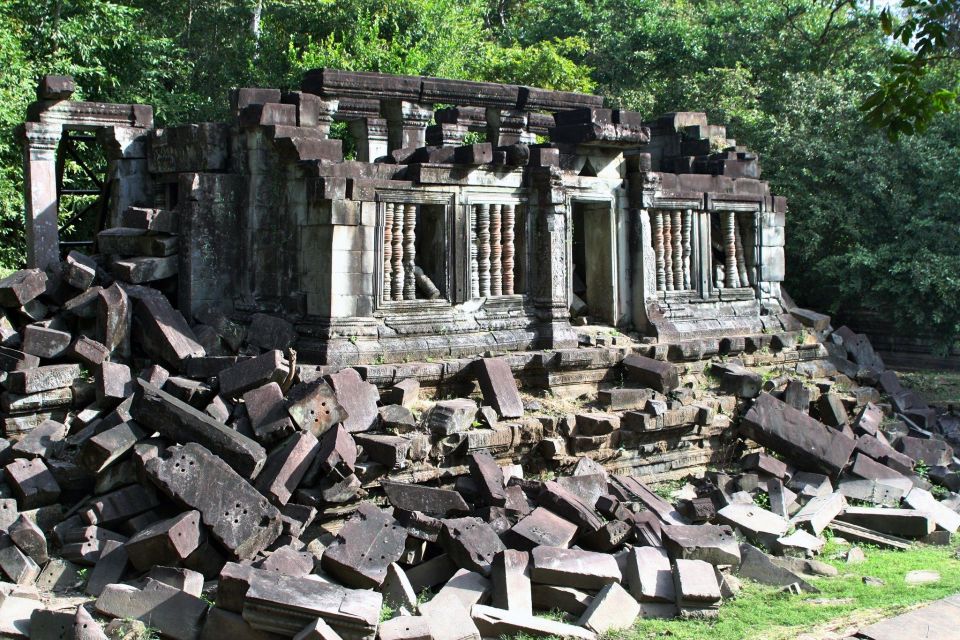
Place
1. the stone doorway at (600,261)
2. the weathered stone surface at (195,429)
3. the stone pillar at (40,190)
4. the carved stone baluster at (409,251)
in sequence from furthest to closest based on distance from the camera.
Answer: the stone doorway at (600,261) < the stone pillar at (40,190) < the carved stone baluster at (409,251) < the weathered stone surface at (195,429)

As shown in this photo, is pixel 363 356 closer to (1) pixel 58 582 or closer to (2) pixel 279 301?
(2) pixel 279 301

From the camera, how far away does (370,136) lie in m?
12.2

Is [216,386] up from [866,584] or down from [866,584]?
up

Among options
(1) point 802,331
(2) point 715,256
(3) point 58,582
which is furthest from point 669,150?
(3) point 58,582

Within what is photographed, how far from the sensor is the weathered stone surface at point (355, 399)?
8.70 meters

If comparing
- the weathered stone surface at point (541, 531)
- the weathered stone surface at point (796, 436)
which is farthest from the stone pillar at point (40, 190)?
the weathered stone surface at point (796, 436)

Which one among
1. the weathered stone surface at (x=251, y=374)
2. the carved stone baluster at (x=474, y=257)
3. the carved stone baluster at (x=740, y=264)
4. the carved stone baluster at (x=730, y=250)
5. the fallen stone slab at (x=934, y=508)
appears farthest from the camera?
the carved stone baluster at (x=740, y=264)

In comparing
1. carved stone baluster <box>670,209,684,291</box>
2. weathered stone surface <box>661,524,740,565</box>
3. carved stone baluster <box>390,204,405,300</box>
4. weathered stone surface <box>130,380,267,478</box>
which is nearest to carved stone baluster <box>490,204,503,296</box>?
carved stone baluster <box>390,204,405,300</box>

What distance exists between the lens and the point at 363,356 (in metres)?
9.66

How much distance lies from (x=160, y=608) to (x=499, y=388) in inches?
165

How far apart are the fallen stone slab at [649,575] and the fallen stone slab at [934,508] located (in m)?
3.62

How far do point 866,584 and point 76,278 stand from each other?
7495 mm

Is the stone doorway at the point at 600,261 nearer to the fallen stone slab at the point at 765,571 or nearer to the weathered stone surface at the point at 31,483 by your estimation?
the fallen stone slab at the point at 765,571

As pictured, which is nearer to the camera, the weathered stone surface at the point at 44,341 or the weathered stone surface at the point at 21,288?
the weathered stone surface at the point at 44,341
